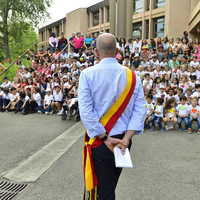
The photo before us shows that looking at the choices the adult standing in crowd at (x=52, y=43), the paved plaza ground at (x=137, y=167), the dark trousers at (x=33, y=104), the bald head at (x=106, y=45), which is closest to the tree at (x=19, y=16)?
the adult standing in crowd at (x=52, y=43)

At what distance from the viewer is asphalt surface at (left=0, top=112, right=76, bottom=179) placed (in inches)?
191

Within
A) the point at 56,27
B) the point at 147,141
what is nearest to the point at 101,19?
the point at 56,27

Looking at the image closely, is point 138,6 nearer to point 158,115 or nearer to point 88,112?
point 158,115

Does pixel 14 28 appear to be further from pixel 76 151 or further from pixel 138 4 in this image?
pixel 76 151

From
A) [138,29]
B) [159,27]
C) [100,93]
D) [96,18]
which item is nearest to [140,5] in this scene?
[138,29]

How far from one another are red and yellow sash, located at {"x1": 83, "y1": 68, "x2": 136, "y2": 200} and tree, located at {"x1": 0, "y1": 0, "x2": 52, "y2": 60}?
23.4 m

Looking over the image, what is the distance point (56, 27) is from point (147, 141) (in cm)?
5040

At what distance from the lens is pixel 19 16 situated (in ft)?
77.8

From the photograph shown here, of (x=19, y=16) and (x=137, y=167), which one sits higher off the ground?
(x=19, y=16)

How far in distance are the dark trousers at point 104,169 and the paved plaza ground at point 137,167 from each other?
1142mm

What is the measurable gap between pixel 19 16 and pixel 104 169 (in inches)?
983

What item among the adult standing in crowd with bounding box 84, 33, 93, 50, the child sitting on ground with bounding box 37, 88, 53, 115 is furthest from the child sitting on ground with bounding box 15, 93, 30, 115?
the adult standing in crowd with bounding box 84, 33, 93, 50

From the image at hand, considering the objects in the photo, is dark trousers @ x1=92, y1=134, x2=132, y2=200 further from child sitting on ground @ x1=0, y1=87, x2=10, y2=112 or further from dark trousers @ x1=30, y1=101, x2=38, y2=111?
Answer: child sitting on ground @ x1=0, y1=87, x2=10, y2=112

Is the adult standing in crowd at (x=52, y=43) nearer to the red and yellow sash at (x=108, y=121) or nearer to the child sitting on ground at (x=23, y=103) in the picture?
the child sitting on ground at (x=23, y=103)
